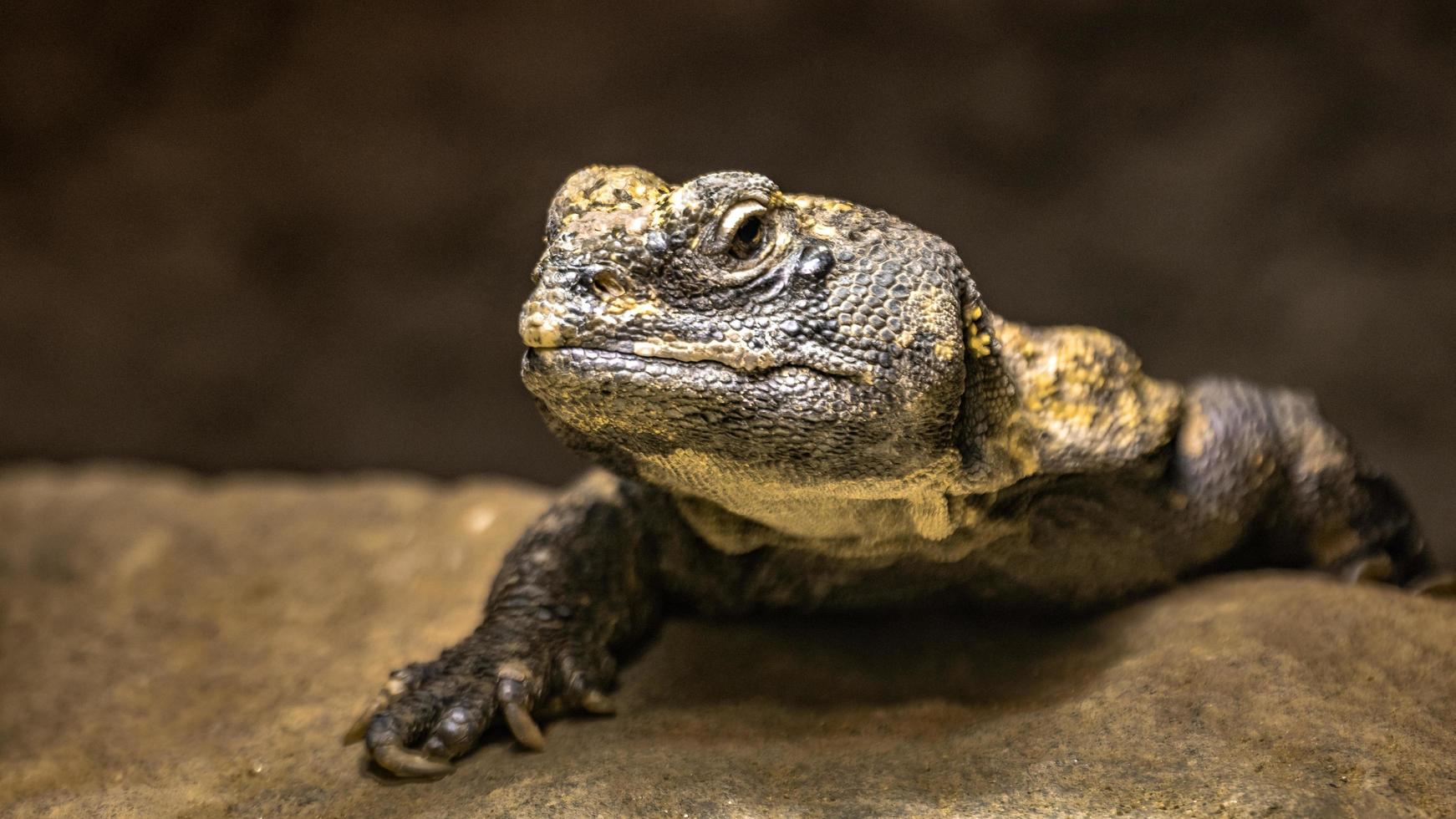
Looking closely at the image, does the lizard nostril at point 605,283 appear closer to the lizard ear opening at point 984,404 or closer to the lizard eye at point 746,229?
the lizard eye at point 746,229

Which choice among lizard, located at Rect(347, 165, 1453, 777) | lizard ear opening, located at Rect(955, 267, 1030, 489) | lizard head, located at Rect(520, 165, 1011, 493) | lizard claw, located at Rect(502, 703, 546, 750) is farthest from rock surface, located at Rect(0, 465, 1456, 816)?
lizard head, located at Rect(520, 165, 1011, 493)

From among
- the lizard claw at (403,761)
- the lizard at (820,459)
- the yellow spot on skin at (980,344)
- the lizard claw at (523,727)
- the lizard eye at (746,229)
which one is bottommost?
the lizard claw at (403,761)

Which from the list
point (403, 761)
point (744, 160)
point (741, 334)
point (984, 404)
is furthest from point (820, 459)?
point (744, 160)

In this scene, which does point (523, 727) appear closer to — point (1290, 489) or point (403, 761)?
point (403, 761)

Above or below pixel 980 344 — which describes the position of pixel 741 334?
below

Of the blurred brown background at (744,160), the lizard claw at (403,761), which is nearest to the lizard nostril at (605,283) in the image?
the lizard claw at (403,761)
